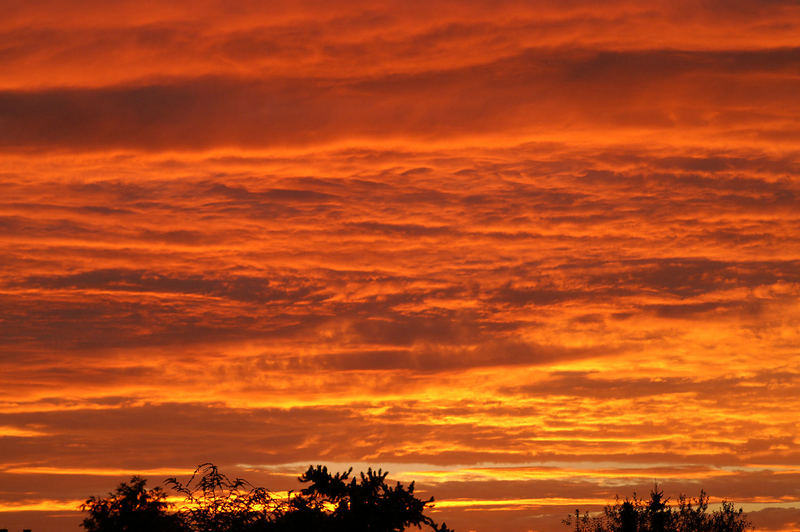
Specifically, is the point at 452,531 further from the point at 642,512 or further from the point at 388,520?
the point at 642,512

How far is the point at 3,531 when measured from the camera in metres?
30.3

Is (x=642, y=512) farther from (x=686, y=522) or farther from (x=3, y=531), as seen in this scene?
(x=3, y=531)

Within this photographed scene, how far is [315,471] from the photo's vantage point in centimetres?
3388

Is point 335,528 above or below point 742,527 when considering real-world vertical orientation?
below

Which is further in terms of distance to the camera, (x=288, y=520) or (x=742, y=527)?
(x=742, y=527)

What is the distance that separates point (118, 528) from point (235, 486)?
5.44 metres

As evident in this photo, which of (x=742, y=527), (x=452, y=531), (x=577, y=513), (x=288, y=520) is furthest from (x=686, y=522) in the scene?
(x=288, y=520)

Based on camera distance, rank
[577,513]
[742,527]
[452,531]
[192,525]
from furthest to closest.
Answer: [577,513] → [742,527] → [452,531] → [192,525]

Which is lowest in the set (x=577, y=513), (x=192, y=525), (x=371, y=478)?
(x=192, y=525)

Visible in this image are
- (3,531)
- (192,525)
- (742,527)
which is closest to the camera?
(192,525)

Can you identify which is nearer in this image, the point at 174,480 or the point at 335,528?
the point at 174,480

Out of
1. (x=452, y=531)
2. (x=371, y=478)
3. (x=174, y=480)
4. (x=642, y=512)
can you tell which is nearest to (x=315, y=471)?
(x=371, y=478)

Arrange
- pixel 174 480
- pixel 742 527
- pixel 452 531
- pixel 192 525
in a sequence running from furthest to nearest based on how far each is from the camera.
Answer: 1. pixel 742 527
2. pixel 452 531
3. pixel 192 525
4. pixel 174 480

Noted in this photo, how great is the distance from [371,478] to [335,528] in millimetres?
2826
